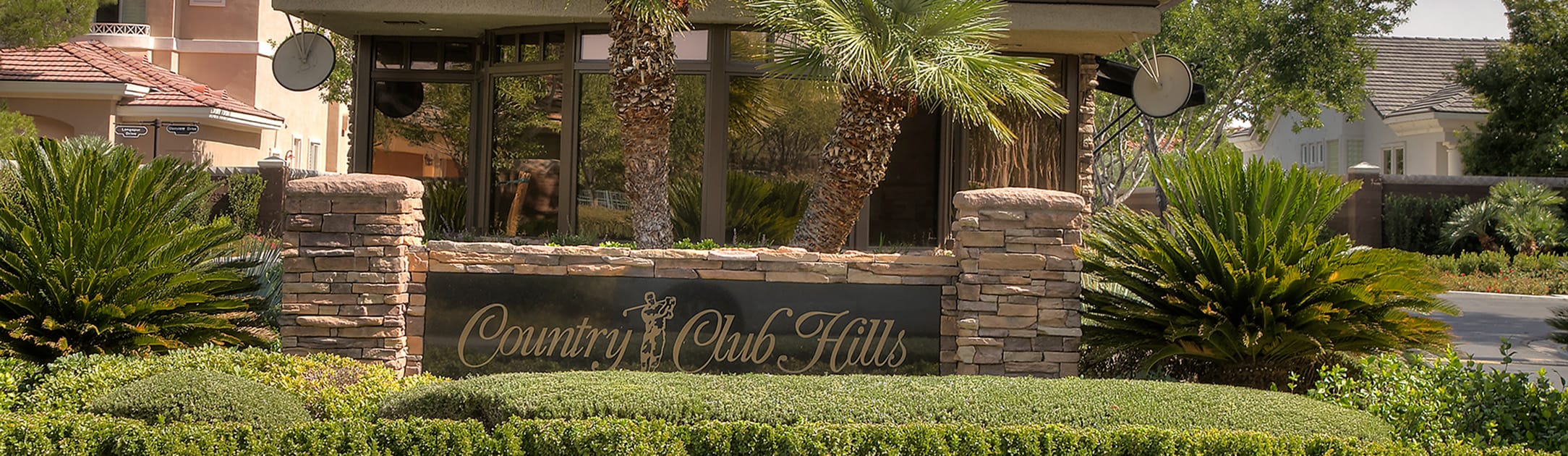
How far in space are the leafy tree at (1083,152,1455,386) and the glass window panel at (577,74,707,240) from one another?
6073 millimetres

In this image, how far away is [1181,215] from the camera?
7328 mm

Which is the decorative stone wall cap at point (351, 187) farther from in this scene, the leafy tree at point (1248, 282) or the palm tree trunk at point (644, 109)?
the leafy tree at point (1248, 282)

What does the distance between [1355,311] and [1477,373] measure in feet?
3.06

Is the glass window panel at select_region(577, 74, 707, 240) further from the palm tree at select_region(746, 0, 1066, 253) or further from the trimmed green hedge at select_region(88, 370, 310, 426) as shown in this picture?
the trimmed green hedge at select_region(88, 370, 310, 426)

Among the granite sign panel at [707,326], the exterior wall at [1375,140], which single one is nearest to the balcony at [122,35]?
the granite sign panel at [707,326]

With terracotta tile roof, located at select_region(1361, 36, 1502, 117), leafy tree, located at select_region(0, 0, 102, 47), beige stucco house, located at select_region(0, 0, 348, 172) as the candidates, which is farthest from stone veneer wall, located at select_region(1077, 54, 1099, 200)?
terracotta tile roof, located at select_region(1361, 36, 1502, 117)

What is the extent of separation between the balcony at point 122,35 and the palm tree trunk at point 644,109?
21.1m

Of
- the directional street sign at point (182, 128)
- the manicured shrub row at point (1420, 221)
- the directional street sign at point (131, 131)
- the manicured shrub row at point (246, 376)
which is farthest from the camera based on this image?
the directional street sign at point (182, 128)

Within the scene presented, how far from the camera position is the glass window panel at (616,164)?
504 inches

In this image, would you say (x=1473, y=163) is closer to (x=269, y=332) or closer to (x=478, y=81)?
(x=478, y=81)

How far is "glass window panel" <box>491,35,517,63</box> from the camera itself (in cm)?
1373

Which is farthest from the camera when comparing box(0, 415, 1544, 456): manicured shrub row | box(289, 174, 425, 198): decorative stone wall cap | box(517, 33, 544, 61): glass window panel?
box(517, 33, 544, 61): glass window panel

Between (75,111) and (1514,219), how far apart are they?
24763 mm

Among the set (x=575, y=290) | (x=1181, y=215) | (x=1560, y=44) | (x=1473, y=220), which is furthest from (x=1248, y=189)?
(x=1560, y=44)
